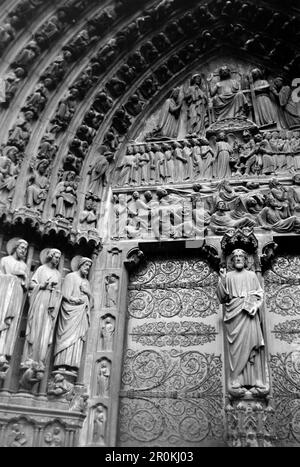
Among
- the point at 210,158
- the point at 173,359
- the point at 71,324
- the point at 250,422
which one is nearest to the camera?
the point at 250,422

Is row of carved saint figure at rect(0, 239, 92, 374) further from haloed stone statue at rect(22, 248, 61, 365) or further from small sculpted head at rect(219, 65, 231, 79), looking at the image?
small sculpted head at rect(219, 65, 231, 79)

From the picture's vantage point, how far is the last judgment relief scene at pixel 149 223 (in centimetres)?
629

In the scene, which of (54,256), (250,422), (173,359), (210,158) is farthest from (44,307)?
(210,158)

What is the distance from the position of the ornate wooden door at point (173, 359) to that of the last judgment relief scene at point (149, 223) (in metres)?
0.02

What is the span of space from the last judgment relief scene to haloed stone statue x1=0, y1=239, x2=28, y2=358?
25 millimetres

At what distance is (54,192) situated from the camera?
7.57 m

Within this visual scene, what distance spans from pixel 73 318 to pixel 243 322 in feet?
7.36

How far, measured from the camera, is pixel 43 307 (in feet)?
21.0

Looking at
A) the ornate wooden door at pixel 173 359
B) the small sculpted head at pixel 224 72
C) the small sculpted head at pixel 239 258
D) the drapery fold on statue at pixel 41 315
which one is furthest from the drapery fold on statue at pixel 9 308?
the small sculpted head at pixel 224 72

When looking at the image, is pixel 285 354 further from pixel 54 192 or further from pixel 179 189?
pixel 54 192

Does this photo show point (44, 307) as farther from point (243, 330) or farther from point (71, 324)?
point (243, 330)

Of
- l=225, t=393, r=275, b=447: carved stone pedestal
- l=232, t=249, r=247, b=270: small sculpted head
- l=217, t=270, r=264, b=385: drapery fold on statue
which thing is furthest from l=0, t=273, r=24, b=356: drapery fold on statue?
l=232, t=249, r=247, b=270: small sculpted head

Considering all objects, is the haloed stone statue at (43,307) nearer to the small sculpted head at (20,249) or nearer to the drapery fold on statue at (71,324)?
the drapery fold on statue at (71,324)

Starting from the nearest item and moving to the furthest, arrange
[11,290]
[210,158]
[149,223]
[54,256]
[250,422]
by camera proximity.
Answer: [250,422] < [11,290] < [54,256] < [149,223] < [210,158]
